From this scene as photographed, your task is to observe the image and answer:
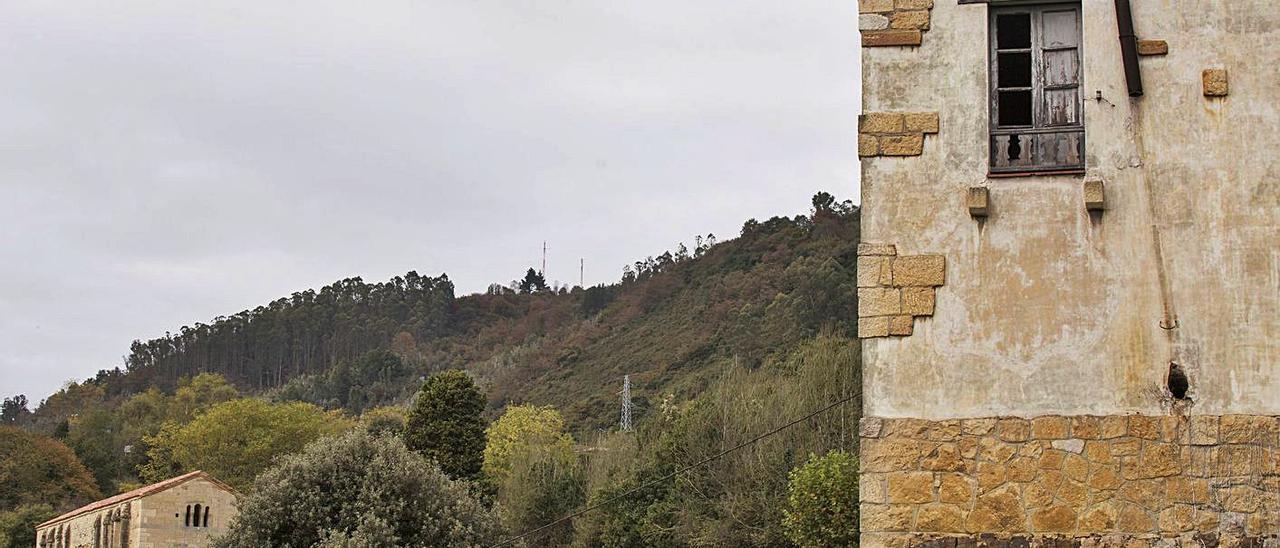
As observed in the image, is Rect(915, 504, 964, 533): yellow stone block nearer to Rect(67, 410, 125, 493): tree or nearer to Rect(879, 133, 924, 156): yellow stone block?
Rect(879, 133, 924, 156): yellow stone block

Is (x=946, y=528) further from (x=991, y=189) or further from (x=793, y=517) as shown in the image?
(x=793, y=517)

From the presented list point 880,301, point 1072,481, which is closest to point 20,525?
point 880,301

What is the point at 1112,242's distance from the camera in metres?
9.73

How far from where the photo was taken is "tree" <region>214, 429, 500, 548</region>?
27672 mm

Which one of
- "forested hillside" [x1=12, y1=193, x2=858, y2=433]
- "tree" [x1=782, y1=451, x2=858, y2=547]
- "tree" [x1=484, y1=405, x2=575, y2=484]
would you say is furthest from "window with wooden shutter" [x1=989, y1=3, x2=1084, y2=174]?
"forested hillside" [x1=12, y1=193, x2=858, y2=433]

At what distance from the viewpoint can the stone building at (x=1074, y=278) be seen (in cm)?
954

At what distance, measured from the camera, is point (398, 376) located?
408 ft

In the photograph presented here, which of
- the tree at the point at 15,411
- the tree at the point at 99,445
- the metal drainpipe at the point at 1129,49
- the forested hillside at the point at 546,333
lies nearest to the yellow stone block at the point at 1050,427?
the metal drainpipe at the point at 1129,49

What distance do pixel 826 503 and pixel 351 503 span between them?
8407 mm

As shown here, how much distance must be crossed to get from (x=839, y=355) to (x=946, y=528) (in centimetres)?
2794

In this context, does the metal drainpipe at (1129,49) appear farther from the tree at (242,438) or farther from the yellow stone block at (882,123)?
the tree at (242,438)

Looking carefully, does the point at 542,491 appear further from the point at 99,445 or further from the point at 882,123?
the point at 99,445

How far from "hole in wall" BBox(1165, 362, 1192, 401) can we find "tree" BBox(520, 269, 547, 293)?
473 feet

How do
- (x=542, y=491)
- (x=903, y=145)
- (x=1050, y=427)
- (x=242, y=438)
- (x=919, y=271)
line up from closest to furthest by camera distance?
1. (x=1050, y=427)
2. (x=919, y=271)
3. (x=903, y=145)
4. (x=542, y=491)
5. (x=242, y=438)
